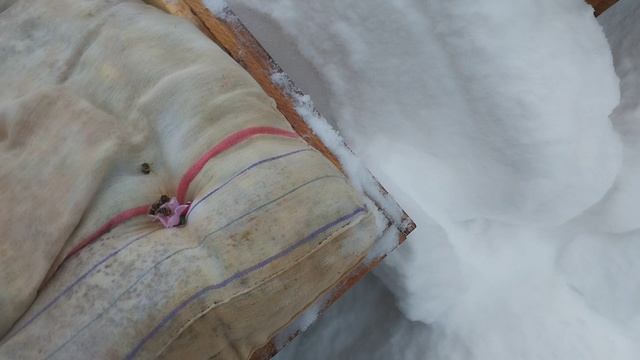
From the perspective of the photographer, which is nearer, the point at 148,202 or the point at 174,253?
the point at 174,253

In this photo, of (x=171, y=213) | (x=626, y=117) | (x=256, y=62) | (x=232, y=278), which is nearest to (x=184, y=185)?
(x=171, y=213)

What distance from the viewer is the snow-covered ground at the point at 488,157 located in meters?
1.17

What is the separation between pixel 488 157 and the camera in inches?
49.4

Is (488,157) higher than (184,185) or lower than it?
lower

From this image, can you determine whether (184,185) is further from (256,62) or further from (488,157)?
(488,157)

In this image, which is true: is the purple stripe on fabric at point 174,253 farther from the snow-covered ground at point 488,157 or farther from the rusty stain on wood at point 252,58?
the snow-covered ground at point 488,157

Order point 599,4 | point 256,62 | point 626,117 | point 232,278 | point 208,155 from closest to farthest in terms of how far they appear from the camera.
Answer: point 232,278 → point 208,155 → point 256,62 → point 599,4 → point 626,117

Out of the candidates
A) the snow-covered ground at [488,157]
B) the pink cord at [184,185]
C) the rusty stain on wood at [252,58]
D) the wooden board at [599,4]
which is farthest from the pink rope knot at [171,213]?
the wooden board at [599,4]

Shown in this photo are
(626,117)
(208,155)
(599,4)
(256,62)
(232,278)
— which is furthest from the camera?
(626,117)

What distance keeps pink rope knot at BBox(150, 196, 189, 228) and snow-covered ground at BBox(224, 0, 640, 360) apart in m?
0.49

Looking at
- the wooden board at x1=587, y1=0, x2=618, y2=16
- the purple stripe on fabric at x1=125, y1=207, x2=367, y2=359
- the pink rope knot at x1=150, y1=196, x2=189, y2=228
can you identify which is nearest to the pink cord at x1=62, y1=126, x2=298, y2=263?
the pink rope knot at x1=150, y1=196, x2=189, y2=228

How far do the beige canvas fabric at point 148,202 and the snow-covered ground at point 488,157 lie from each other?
0.35 meters

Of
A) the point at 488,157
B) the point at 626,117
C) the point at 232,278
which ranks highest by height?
the point at 232,278

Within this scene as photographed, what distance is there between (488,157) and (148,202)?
0.64 m
